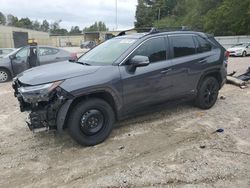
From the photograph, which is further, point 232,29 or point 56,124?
point 232,29

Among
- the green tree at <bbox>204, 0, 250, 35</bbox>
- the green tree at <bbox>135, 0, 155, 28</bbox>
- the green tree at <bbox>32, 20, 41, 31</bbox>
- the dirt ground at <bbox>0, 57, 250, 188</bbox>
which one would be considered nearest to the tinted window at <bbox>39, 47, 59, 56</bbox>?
the dirt ground at <bbox>0, 57, 250, 188</bbox>

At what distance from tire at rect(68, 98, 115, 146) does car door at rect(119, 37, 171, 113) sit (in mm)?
409

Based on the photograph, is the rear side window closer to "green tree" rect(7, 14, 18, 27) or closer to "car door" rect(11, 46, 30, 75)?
"car door" rect(11, 46, 30, 75)

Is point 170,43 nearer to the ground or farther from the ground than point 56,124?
farther from the ground

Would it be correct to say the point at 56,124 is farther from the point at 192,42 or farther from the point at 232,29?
the point at 232,29

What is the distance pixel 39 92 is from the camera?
4.04 meters

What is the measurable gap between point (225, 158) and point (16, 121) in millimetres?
4147

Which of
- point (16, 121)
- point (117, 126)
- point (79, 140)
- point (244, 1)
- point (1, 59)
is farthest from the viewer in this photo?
point (244, 1)

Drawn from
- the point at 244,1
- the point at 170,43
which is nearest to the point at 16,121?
the point at 170,43

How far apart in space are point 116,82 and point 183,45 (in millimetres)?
1966

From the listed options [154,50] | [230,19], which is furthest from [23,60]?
[230,19]

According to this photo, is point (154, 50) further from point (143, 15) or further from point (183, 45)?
point (143, 15)

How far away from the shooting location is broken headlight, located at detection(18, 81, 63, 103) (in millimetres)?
4039

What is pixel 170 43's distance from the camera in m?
5.50
